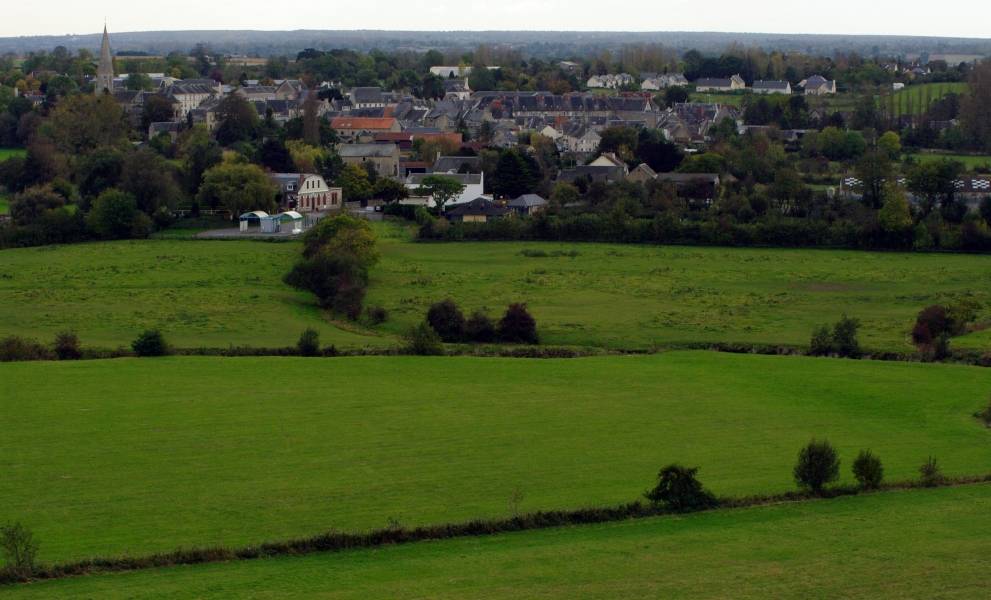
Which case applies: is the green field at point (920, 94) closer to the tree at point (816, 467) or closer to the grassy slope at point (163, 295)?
the grassy slope at point (163, 295)

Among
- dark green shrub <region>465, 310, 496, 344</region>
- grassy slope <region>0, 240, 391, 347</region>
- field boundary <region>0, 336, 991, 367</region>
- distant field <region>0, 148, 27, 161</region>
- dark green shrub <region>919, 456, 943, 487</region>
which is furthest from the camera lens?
distant field <region>0, 148, 27, 161</region>

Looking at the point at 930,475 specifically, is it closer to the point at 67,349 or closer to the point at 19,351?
the point at 67,349

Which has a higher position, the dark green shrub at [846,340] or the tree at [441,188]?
the tree at [441,188]

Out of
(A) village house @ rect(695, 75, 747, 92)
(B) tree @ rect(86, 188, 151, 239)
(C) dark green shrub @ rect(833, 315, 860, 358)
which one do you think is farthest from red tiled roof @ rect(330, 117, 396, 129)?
(C) dark green shrub @ rect(833, 315, 860, 358)

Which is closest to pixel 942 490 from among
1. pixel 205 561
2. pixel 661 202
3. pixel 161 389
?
pixel 205 561

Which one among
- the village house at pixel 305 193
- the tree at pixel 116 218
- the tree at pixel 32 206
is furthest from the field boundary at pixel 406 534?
the village house at pixel 305 193

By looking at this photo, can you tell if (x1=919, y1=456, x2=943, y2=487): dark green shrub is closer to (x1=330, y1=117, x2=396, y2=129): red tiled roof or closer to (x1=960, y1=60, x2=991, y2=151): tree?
(x1=960, y1=60, x2=991, y2=151): tree

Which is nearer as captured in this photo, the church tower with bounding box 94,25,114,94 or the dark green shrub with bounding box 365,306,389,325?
the dark green shrub with bounding box 365,306,389,325
